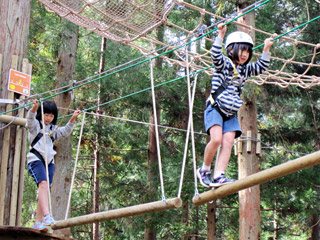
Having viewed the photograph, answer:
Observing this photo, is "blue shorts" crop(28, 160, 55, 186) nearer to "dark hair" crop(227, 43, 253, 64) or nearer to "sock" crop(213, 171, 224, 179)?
"sock" crop(213, 171, 224, 179)

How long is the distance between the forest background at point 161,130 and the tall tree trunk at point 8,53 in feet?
10.1

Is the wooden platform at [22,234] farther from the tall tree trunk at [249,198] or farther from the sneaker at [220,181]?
the tall tree trunk at [249,198]

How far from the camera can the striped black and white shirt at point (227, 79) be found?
3.01 m

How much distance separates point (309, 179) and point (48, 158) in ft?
17.7

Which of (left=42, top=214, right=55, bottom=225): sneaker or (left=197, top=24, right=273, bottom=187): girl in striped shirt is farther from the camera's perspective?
(left=42, top=214, right=55, bottom=225): sneaker

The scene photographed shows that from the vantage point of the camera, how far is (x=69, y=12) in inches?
175

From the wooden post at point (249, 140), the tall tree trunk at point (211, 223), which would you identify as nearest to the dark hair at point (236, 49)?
the wooden post at point (249, 140)

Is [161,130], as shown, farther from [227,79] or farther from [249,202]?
[227,79]

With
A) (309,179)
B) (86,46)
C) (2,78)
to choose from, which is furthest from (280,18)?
(2,78)

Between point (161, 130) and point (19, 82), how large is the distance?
5.49 metres

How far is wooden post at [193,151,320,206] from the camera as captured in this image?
2.37 metres

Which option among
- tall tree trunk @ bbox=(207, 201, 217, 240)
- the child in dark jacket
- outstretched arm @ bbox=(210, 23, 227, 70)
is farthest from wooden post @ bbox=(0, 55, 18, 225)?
tall tree trunk @ bbox=(207, 201, 217, 240)

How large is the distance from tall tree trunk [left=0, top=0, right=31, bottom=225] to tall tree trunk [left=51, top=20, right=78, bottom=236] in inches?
64.0

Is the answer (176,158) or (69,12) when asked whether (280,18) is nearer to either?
(176,158)
